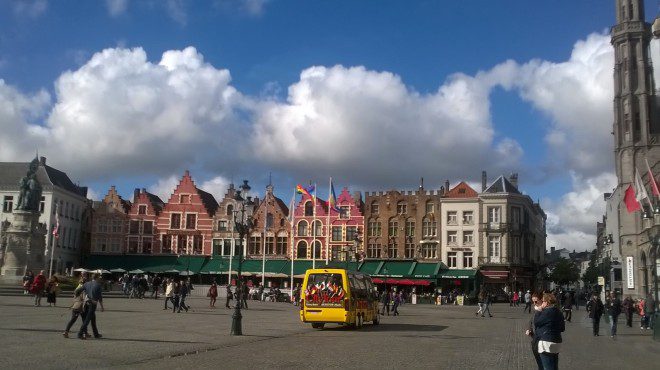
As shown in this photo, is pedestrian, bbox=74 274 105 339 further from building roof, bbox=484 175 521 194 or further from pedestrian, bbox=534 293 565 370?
building roof, bbox=484 175 521 194

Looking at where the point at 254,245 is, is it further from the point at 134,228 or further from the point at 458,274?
the point at 458,274

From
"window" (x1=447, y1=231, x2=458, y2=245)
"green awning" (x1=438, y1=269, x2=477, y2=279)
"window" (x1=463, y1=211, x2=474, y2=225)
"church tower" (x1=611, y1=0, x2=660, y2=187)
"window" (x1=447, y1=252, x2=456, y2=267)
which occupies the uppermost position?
"church tower" (x1=611, y1=0, x2=660, y2=187)

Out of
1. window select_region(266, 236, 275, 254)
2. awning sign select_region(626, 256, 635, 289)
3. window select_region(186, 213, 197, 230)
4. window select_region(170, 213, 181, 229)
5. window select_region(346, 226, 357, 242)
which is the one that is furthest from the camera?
window select_region(170, 213, 181, 229)

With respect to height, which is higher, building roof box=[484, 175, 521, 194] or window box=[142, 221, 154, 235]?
building roof box=[484, 175, 521, 194]

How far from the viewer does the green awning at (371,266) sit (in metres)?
67.3

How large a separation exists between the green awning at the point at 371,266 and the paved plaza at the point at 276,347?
4262 centimetres

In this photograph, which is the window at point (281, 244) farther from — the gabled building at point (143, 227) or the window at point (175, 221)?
the gabled building at point (143, 227)

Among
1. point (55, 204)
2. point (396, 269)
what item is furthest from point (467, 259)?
point (55, 204)

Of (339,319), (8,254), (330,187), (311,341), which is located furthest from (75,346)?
(330,187)

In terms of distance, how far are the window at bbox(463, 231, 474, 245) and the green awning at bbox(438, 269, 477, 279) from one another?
3237 millimetres

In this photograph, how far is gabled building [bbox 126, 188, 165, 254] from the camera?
7475cm

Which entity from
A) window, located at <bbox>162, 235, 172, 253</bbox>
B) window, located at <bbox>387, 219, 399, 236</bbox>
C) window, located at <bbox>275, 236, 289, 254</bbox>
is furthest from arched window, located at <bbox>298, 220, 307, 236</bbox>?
window, located at <bbox>162, 235, 172, 253</bbox>

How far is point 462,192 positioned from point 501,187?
163 inches

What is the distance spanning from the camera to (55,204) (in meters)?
71.1
